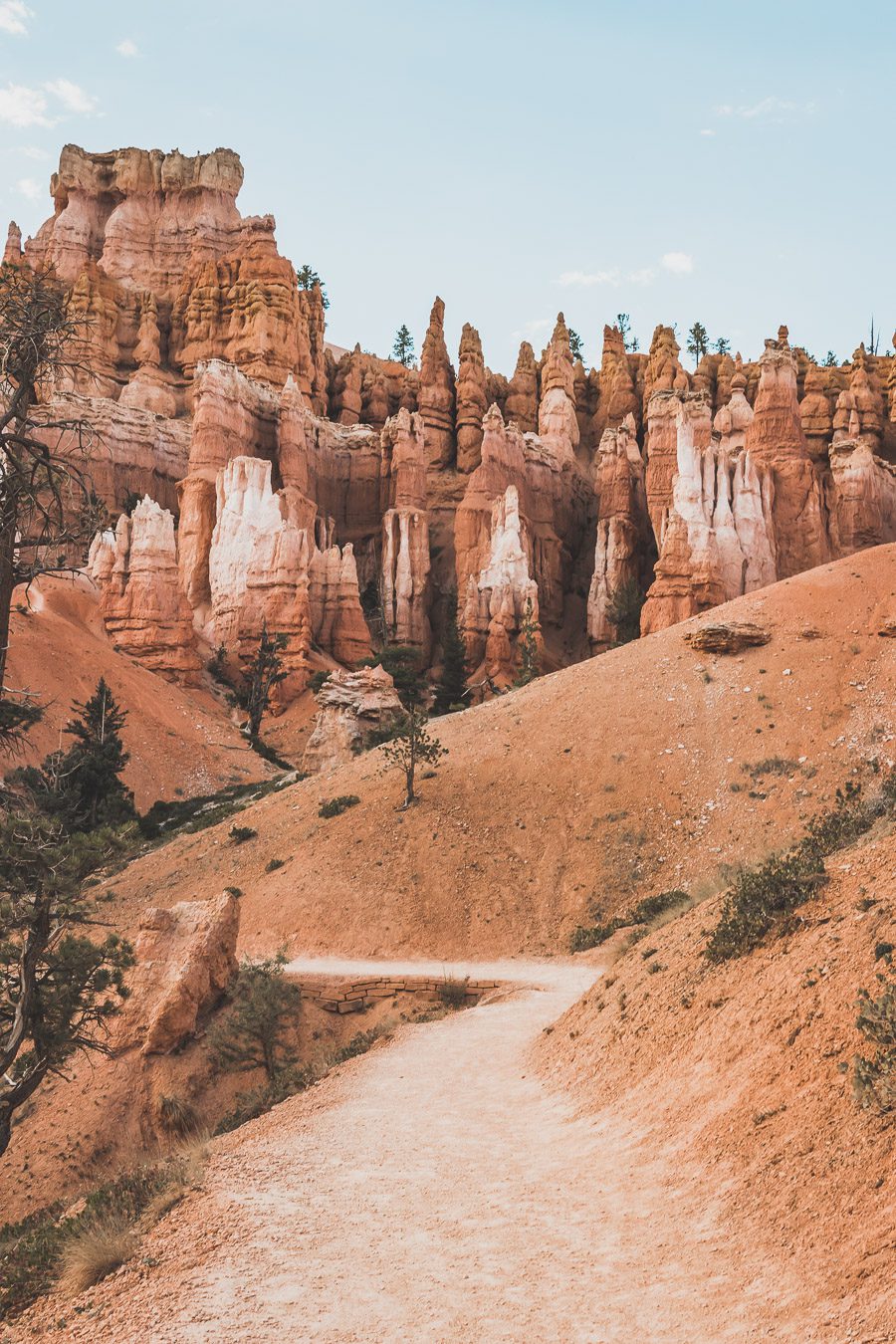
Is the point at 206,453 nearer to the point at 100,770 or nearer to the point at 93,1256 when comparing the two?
the point at 100,770

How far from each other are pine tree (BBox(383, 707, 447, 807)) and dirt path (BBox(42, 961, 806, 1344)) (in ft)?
68.7

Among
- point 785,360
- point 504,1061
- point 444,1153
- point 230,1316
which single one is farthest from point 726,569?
point 230,1316

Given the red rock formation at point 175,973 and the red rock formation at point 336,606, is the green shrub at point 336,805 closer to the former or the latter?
the red rock formation at point 175,973

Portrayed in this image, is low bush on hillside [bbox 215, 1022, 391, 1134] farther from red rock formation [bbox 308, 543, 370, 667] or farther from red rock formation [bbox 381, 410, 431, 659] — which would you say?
red rock formation [bbox 381, 410, 431, 659]

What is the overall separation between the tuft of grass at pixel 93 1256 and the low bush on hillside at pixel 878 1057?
5.51 meters

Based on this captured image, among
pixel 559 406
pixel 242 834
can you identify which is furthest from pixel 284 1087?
pixel 559 406

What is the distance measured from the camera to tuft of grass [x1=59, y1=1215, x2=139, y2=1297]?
7.42 meters

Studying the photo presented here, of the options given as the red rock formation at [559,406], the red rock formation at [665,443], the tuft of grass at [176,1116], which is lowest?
the tuft of grass at [176,1116]

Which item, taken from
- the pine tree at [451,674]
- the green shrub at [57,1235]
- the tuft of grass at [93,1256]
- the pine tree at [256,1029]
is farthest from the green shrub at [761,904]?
the pine tree at [451,674]

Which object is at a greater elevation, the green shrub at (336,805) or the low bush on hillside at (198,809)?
the green shrub at (336,805)

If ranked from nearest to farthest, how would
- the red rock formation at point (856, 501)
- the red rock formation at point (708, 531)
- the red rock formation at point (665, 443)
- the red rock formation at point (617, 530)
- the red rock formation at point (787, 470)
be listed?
Answer: the red rock formation at point (708, 531)
the red rock formation at point (787, 470)
the red rock formation at point (856, 501)
the red rock formation at point (665, 443)
the red rock formation at point (617, 530)

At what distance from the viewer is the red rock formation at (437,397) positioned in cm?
8250

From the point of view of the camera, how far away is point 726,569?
194ft

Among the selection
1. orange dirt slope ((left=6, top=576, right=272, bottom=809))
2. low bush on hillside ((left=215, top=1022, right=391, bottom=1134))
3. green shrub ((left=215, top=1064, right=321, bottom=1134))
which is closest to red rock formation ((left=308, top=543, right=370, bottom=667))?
orange dirt slope ((left=6, top=576, right=272, bottom=809))
